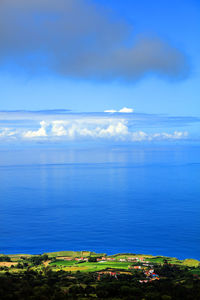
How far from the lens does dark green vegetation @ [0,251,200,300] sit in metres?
15.1

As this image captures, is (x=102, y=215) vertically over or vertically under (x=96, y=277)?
over

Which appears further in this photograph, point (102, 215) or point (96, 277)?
point (102, 215)

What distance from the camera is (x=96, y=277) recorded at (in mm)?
18406

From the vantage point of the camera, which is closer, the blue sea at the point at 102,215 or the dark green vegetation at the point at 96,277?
the dark green vegetation at the point at 96,277

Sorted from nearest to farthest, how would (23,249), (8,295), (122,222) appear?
(8,295)
(23,249)
(122,222)

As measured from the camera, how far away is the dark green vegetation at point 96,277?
15.1m

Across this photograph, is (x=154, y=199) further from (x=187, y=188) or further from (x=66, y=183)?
(x=66, y=183)

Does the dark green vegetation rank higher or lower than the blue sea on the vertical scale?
lower

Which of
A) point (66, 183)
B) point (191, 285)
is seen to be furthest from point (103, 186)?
point (191, 285)

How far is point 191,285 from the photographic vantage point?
1672 cm

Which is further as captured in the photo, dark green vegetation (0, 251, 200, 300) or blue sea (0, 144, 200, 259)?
blue sea (0, 144, 200, 259)

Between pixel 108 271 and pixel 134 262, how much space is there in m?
2.97

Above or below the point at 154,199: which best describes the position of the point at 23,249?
below

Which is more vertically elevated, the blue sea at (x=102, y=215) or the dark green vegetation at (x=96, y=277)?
the blue sea at (x=102, y=215)
